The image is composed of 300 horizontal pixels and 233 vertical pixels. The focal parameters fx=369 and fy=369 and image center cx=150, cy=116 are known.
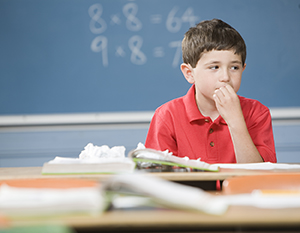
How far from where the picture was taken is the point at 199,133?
1386 millimetres

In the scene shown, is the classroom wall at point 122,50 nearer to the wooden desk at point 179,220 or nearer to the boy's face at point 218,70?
the boy's face at point 218,70

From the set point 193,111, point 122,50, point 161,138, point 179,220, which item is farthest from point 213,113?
point 179,220

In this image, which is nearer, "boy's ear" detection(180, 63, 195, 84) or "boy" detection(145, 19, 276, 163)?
"boy" detection(145, 19, 276, 163)

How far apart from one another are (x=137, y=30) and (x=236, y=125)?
1.17m

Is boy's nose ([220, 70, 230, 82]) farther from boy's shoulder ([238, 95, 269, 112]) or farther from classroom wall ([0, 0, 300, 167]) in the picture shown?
classroom wall ([0, 0, 300, 167])

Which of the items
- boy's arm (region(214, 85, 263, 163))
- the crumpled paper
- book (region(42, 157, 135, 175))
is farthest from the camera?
boy's arm (region(214, 85, 263, 163))

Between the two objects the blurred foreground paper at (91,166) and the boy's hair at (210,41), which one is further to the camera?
the boy's hair at (210,41)

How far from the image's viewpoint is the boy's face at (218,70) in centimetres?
134

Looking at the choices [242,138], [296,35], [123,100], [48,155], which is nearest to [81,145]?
[48,155]

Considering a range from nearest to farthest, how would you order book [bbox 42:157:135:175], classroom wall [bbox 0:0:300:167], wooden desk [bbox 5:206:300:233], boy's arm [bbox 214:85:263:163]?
1. wooden desk [bbox 5:206:300:233]
2. book [bbox 42:157:135:175]
3. boy's arm [bbox 214:85:263:163]
4. classroom wall [bbox 0:0:300:167]

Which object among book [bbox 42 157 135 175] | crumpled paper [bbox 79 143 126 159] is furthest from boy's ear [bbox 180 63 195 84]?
book [bbox 42 157 135 175]

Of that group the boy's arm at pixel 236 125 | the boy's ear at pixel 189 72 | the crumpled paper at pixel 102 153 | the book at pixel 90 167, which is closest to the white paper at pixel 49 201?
the book at pixel 90 167

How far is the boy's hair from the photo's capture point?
1376mm

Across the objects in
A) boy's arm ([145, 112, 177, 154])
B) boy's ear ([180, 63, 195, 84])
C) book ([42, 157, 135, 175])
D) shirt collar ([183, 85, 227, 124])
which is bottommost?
book ([42, 157, 135, 175])
